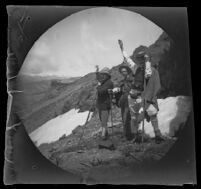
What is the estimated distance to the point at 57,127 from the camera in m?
2.12

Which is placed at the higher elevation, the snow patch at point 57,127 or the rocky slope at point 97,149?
the snow patch at point 57,127

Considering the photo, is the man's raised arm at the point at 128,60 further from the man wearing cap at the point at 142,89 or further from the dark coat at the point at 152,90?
the dark coat at the point at 152,90

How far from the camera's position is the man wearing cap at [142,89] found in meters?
2.13

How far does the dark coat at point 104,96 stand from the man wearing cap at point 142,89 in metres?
0.11

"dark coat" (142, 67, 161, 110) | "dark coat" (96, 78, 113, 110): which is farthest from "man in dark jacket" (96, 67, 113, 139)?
"dark coat" (142, 67, 161, 110)

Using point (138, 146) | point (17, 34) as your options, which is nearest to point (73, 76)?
point (17, 34)

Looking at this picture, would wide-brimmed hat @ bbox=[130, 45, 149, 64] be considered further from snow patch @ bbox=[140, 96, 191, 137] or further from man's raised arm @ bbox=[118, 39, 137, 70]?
Answer: snow patch @ bbox=[140, 96, 191, 137]

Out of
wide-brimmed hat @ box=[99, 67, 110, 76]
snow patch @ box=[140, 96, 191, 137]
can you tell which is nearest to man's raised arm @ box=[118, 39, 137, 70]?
wide-brimmed hat @ box=[99, 67, 110, 76]

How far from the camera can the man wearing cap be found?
2.13 m

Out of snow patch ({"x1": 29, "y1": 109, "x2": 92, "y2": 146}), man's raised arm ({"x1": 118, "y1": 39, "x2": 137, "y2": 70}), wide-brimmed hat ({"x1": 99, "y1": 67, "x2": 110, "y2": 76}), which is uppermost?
man's raised arm ({"x1": 118, "y1": 39, "x2": 137, "y2": 70})

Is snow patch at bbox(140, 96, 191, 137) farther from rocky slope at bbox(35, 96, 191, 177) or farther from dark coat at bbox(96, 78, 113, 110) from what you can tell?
dark coat at bbox(96, 78, 113, 110)

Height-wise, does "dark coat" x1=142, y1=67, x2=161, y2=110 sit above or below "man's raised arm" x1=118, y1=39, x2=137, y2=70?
below

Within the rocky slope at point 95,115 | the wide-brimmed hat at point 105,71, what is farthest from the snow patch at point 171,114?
the wide-brimmed hat at point 105,71

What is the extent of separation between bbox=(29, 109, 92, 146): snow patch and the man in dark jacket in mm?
98
